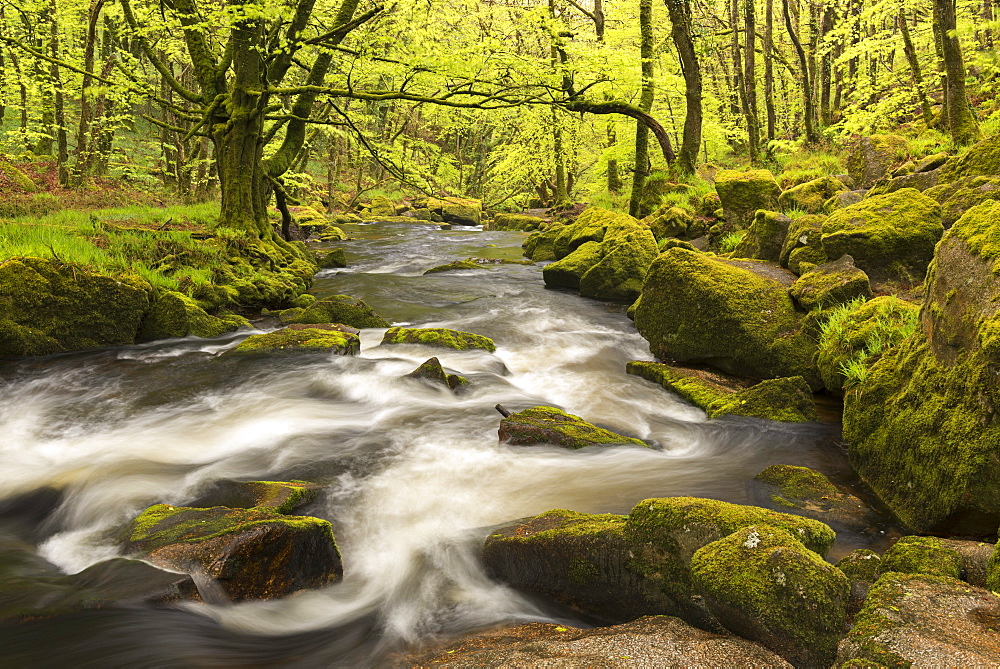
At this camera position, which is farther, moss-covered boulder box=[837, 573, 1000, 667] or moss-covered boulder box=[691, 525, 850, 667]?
moss-covered boulder box=[691, 525, 850, 667]

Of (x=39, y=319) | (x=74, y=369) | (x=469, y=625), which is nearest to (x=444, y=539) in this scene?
(x=469, y=625)

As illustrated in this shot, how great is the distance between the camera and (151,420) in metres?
6.53

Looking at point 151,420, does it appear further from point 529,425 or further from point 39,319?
point 529,425

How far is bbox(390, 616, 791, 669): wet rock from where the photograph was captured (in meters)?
2.39

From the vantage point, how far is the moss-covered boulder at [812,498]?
13.8ft

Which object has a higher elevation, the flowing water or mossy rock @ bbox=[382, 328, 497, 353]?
mossy rock @ bbox=[382, 328, 497, 353]

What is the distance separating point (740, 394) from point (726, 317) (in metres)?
1.44

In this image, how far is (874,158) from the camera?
13.1m

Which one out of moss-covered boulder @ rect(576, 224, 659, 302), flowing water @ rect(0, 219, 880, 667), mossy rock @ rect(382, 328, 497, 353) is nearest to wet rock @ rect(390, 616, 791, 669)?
flowing water @ rect(0, 219, 880, 667)

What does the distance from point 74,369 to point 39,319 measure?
2.81ft

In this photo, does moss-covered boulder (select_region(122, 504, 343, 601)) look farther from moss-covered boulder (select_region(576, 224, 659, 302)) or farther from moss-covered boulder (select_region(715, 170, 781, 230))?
moss-covered boulder (select_region(715, 170, 781, 230))

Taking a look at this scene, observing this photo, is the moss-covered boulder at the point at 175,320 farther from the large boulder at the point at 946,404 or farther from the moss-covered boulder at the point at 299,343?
the large boulder at the point at 946,404

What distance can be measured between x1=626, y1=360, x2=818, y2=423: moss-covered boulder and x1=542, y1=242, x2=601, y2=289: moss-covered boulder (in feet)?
21.3

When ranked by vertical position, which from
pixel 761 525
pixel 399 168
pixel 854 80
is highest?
pixel 854 80
